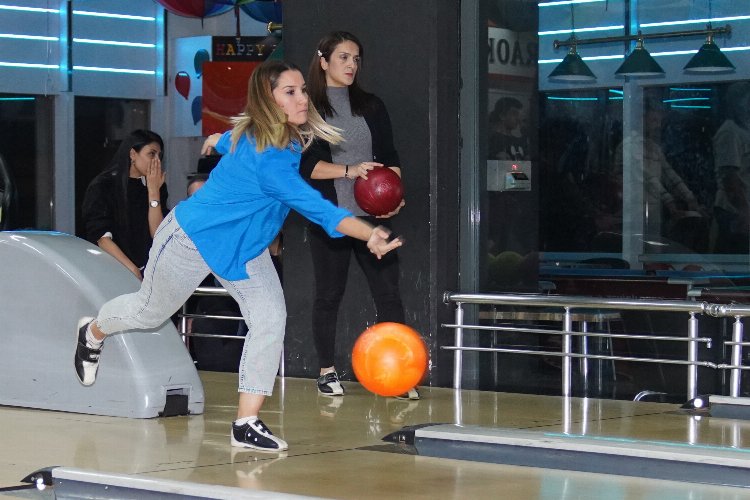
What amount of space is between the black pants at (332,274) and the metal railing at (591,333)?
57 centimetres

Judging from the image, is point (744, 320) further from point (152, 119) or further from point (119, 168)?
point (152, 119)

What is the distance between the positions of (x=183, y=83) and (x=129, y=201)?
8.62 metres

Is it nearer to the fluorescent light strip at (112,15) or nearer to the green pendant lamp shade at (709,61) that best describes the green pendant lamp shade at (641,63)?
the green pendant lamp shade at (709,61)

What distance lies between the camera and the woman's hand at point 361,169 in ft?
21.1

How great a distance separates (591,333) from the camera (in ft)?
22.4

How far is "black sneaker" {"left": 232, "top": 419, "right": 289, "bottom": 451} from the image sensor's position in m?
5.02

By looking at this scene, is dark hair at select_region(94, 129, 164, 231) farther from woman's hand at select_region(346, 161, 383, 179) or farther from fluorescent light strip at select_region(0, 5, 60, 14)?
fluorescent light strip at select_region(0, 5, 60, 14)

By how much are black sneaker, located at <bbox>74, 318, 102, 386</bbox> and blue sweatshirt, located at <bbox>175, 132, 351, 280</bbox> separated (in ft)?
3.66

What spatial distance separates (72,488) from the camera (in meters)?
4.20

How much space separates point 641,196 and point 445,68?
1.40 meters

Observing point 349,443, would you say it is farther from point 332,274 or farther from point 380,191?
point 332,274

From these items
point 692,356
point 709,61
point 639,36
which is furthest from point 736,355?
point 639,36

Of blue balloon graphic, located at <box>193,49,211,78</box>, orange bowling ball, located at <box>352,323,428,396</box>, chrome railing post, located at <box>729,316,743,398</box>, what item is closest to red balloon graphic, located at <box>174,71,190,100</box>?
blue balloon graphic, located at <box>193,49,211,78</box>

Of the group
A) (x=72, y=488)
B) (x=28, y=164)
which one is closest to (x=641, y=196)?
(x=72, y=488)
